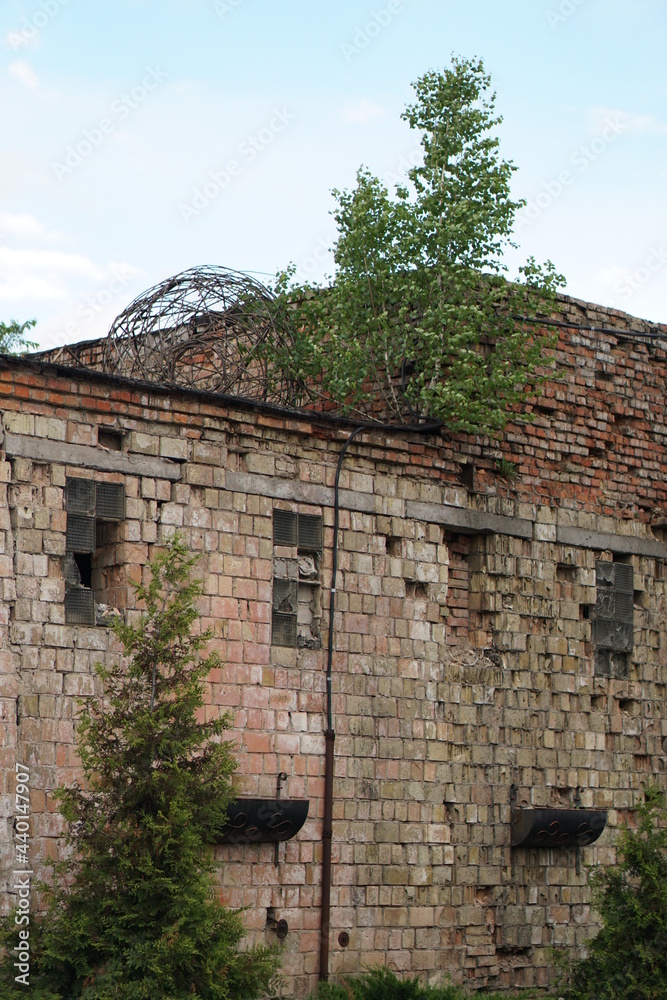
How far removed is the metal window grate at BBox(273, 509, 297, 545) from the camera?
15.0 meters

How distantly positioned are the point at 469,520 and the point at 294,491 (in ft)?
7.78

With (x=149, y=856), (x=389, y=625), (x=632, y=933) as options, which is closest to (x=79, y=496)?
(x=149, y=856)

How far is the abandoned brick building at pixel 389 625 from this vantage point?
13.5 m

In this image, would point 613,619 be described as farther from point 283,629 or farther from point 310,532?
point 283,629

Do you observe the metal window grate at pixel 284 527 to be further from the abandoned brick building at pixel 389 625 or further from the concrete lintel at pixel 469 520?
the concrete lintel at pixel 469 520

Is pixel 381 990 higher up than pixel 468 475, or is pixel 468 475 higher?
pixel 468 475

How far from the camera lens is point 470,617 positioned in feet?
55.1

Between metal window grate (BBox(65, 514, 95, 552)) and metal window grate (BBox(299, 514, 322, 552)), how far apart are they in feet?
7.41

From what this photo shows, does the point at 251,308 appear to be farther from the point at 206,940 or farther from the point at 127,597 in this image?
the point at 206,940

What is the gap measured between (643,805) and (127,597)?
201 inches

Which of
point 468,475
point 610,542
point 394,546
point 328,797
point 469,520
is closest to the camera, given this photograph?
point 328,797

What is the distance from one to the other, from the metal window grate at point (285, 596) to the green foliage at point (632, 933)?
3.71 m

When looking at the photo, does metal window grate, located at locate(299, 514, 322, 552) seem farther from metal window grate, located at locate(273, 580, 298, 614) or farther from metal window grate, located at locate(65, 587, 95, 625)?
metal window grate, located at locate(65, 587, 95, 625)

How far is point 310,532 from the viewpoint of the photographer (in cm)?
1524
